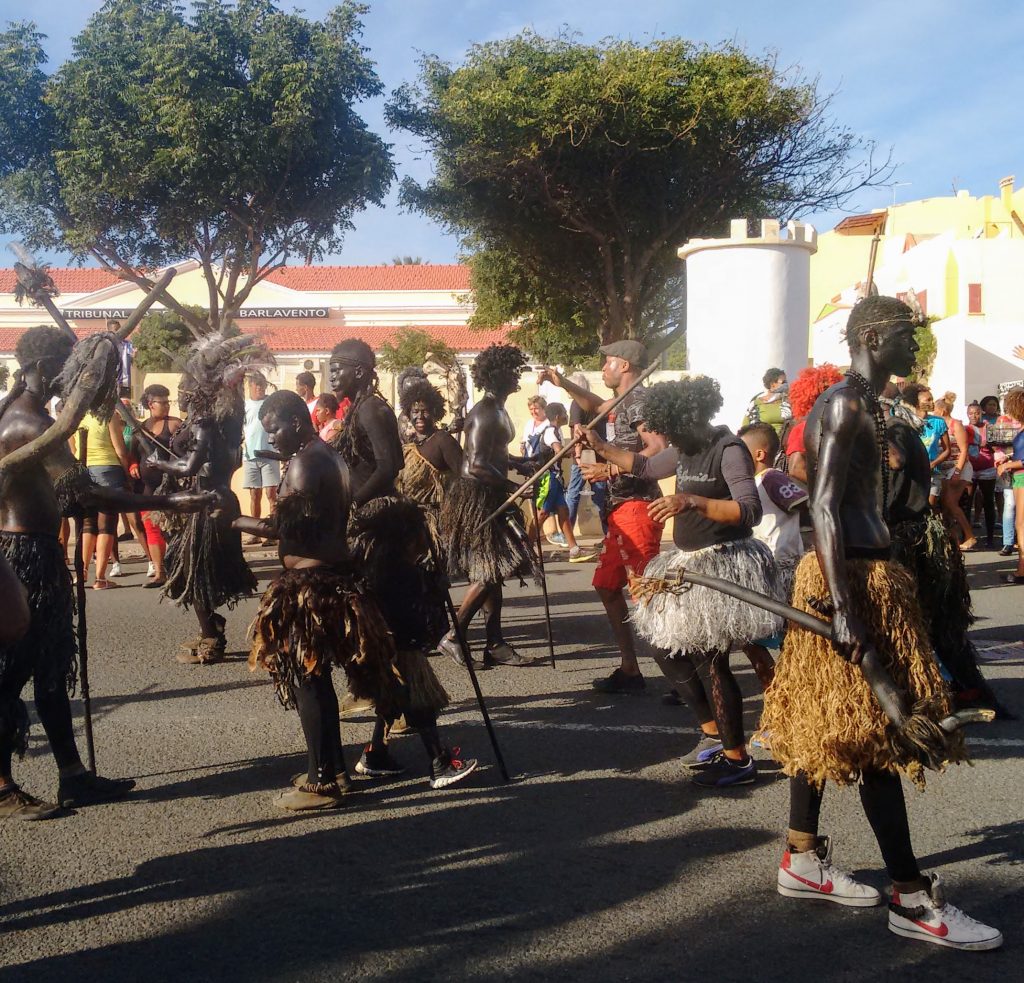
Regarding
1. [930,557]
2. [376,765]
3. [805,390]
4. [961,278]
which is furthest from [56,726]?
[961,278]

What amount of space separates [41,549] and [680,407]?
8.72ft

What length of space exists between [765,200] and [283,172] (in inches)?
457

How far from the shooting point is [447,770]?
15.8ft

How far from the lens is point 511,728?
5773 millimetres

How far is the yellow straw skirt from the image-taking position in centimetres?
328

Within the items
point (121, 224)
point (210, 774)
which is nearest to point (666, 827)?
point (210, 774)

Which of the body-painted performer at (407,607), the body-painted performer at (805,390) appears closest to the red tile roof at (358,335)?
the body-painted performer at (805,390)

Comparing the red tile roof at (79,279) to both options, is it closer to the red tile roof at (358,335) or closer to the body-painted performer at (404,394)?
the red tile roof at (358,335)

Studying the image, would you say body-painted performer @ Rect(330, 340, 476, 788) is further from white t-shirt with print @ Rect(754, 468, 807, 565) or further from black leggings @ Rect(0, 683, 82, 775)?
white t-shirt with print @ Rect(754, 468, 807, 565)

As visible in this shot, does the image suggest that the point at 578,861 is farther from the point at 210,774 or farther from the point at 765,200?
the point at 765,200

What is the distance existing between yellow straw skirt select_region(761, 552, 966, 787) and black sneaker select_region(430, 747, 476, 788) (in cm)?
174

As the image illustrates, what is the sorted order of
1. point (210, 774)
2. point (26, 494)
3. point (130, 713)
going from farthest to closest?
point (130, 713) < point (210, 774) < point (26, 494)

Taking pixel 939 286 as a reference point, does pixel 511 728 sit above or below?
below

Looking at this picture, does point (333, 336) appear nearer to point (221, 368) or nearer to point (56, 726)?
point (221, 368)
